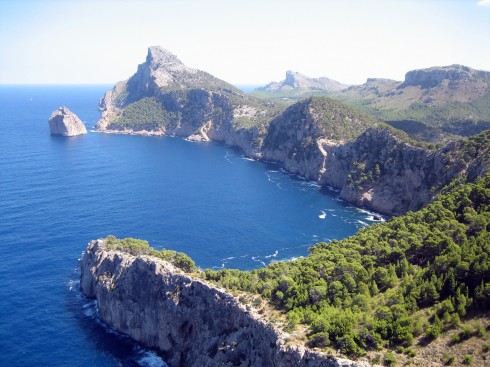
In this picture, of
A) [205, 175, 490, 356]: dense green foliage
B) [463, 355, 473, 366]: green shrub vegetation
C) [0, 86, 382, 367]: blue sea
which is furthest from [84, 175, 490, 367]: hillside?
[0, 86, 382, 367]: blue sea

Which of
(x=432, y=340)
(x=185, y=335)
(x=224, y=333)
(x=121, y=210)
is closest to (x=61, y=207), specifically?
(x=121, y=210)

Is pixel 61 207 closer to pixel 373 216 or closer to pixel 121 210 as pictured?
pixel 121 210

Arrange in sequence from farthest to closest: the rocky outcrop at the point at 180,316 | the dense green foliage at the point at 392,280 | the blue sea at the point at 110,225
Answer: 1. the blue sea at the point at 110,225
2. the rocky outcrop at the point at 180,316
3. the dense green foliage at the point at 392,280

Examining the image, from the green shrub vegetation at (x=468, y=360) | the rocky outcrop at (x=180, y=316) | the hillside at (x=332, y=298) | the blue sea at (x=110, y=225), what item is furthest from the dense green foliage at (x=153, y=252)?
the green shrub vegetation at (x=468, y=360)

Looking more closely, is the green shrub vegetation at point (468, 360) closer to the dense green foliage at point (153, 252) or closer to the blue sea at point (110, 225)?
the dense green foliage at point (153, 252)

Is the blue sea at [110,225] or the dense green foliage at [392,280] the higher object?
the dense green foliage at [392,280]

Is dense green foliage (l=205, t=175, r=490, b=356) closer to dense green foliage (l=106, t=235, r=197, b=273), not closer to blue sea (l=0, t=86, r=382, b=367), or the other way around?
dense green foliage (l=106, t=235, r=197, b=273)
